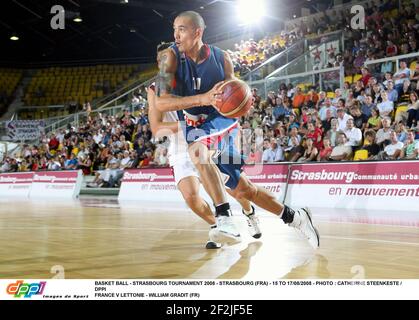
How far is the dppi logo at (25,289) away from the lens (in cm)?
261

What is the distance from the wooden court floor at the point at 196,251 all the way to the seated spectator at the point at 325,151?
2820 millimetres

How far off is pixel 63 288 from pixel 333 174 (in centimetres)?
767

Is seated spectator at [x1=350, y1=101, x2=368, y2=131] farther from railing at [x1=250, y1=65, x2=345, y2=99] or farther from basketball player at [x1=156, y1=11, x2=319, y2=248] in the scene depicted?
basketball player at [x1=156, y1=11, x2=319, y2=248]

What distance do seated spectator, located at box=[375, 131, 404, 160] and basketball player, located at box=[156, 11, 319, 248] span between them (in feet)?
17.7

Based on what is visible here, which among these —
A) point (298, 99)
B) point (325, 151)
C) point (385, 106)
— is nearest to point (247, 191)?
point (325, 151)

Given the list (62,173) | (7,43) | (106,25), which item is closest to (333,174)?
(62,173)

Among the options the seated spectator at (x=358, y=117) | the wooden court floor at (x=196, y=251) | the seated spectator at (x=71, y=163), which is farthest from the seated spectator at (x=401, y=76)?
the seated spectator at (x=71, y=163)

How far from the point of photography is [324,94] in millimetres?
12078

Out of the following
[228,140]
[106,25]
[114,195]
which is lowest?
[114,195]

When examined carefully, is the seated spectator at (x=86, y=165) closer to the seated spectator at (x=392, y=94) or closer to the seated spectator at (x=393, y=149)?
the seated spectator at (x=392, y=94)

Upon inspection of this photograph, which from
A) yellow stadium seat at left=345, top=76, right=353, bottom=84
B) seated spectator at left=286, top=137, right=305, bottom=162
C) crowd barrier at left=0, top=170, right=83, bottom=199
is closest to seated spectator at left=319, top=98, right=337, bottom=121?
seated spectator at left=286, top=137, right=305, bottom=162

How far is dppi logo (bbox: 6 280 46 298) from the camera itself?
2613 millimetres

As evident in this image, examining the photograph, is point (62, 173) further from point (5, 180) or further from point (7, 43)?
point (7, 43)

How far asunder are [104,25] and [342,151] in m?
16.6
